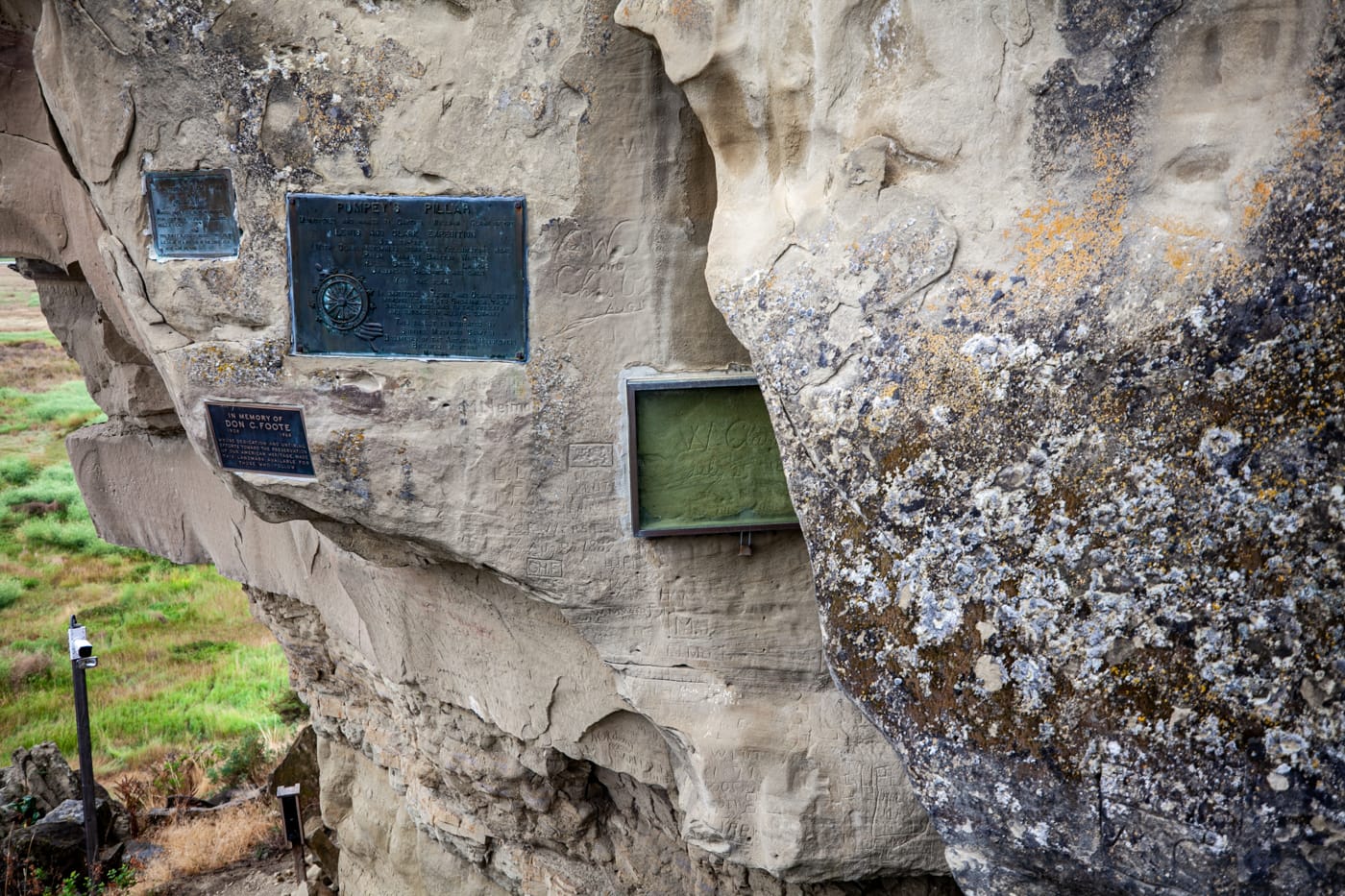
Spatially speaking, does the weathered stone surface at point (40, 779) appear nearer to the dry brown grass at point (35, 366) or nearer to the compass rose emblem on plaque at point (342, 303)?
the compass rose emblem on plaque at point (342, 303)

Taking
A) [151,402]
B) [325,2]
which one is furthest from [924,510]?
[151,402]

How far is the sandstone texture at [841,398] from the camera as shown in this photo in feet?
6.68

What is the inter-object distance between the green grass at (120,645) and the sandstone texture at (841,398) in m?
4.94

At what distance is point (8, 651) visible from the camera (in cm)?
927

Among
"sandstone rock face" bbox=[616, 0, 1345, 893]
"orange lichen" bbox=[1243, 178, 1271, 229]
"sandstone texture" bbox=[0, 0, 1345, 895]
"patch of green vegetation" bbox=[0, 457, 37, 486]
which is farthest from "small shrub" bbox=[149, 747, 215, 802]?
"orange lichen" bbox=[1243, 178, 1271, 229]

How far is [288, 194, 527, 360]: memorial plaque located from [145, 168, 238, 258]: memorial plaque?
255mm

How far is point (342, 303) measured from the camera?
331 cm

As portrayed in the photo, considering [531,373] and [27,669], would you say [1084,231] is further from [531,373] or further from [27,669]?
[27,669]

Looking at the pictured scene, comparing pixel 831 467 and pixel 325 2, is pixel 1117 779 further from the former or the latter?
pixel 325 2

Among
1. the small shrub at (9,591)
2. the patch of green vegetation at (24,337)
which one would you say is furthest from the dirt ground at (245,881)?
the patch of green vegetation at (24,337)

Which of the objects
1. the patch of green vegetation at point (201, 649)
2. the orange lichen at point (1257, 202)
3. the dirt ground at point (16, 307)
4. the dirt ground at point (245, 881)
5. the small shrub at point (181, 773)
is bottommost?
the dirt ground at point (245, 881)

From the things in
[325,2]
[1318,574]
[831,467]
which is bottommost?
[1318,574]

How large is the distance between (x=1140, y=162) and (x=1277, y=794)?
1.26 meters

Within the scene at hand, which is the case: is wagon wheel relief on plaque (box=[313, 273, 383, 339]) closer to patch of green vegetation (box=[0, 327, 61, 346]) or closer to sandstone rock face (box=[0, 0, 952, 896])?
sandstone rock face (box=[0, 0, 952, 896])
